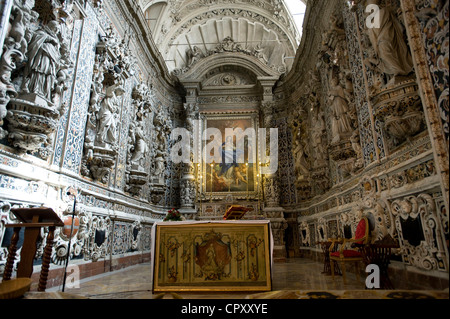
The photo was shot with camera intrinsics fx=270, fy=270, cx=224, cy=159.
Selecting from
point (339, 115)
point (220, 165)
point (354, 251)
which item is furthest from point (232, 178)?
point (354, 251)

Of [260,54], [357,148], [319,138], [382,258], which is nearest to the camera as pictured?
[382,258]

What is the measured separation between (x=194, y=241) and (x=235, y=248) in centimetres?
59

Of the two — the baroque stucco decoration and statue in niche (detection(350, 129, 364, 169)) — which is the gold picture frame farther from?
the baroque stucco decoration

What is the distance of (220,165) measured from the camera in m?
10.5

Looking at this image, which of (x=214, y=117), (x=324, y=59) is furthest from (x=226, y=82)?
(x=324, y=59)

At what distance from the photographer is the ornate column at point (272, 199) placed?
895 cm

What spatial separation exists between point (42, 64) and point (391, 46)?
4.93 meters

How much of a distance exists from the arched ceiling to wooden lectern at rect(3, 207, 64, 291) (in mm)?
9248

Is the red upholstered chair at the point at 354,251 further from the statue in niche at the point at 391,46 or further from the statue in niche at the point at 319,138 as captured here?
the statue in niche at the point at 319,138

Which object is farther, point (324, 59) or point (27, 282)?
point (324, 59)

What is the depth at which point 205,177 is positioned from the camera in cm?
1047

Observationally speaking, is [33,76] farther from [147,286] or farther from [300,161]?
[300,161]

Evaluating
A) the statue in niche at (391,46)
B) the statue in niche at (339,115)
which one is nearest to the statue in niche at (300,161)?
the statue in niche at (339,115)
